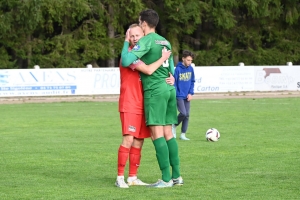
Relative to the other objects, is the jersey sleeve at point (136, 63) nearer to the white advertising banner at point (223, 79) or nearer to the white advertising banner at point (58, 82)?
the white advertising banner at point (58, 82)

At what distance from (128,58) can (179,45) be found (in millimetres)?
39733

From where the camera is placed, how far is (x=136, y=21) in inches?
1797

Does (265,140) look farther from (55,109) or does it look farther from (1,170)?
(55,109)

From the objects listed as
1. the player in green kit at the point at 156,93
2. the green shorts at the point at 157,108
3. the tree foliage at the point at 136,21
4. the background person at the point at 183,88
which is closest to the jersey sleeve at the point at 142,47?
the player in green kit at the point at 156,93

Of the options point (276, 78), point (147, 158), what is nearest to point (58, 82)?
point (276, 78)

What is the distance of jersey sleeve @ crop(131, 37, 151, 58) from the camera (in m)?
8.39

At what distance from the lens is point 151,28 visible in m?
8.53

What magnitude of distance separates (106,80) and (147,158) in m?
20.8

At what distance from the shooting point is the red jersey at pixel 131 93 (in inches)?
341

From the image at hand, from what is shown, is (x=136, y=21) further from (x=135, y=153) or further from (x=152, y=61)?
(x=152, y=61)

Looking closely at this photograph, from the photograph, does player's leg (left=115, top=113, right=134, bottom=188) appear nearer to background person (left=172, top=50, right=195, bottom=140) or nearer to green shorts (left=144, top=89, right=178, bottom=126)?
green shorts (left=144, top=89, right=178, bottom=126)

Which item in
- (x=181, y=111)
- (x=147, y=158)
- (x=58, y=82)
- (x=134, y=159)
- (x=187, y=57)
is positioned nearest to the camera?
(x=134, y=159)

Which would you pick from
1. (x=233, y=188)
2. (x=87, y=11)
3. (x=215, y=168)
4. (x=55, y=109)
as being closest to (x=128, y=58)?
(x=233, y=188)

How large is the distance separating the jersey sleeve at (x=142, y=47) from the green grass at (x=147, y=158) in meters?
1.57
